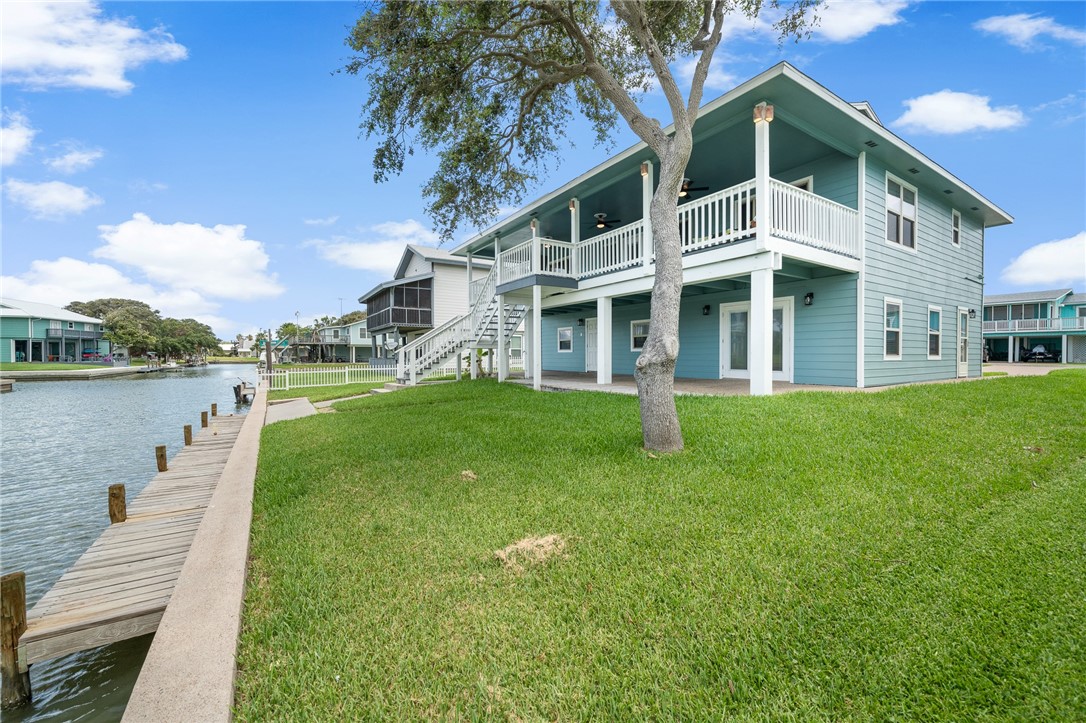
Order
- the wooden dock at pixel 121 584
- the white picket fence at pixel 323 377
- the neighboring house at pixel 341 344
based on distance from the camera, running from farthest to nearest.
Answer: the neighboring house at pixel 341 344
the white picket fence at pixel 323 377
the wooden dock at pixel 121 584

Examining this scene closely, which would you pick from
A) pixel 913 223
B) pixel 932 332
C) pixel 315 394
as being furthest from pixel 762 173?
pixel 315 394

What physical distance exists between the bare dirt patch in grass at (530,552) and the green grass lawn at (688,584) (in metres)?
0.06

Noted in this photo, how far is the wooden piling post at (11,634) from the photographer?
2609 millimetres

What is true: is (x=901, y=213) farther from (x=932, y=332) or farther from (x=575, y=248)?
(x=575, y=248)

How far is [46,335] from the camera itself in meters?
42.1

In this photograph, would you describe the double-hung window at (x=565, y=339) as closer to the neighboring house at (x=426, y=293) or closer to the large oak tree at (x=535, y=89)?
the large oak tree at (x=535, y=89)

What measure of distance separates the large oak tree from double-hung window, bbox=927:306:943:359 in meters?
8.98

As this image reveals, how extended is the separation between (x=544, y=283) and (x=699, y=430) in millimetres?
6825

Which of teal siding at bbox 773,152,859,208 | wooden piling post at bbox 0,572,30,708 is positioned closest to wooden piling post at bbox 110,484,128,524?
wooden piling post at bbox 0,572,30,708

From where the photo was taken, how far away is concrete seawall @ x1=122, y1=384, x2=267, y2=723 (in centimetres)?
179

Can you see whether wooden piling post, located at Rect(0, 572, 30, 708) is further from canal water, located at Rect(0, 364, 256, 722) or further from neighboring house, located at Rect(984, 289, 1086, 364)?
neighboring house, located at Rect(984, 289, 1086, 364)

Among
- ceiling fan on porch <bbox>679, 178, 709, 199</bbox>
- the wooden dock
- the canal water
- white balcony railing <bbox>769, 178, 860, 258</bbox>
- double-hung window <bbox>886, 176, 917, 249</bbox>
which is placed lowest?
the canal water

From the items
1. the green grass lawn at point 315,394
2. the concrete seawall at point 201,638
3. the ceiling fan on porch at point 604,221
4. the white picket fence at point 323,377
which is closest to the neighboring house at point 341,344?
the white picket fence at point 323,377

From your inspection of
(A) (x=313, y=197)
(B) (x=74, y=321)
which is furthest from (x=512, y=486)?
(B) (x=74, y=321)
